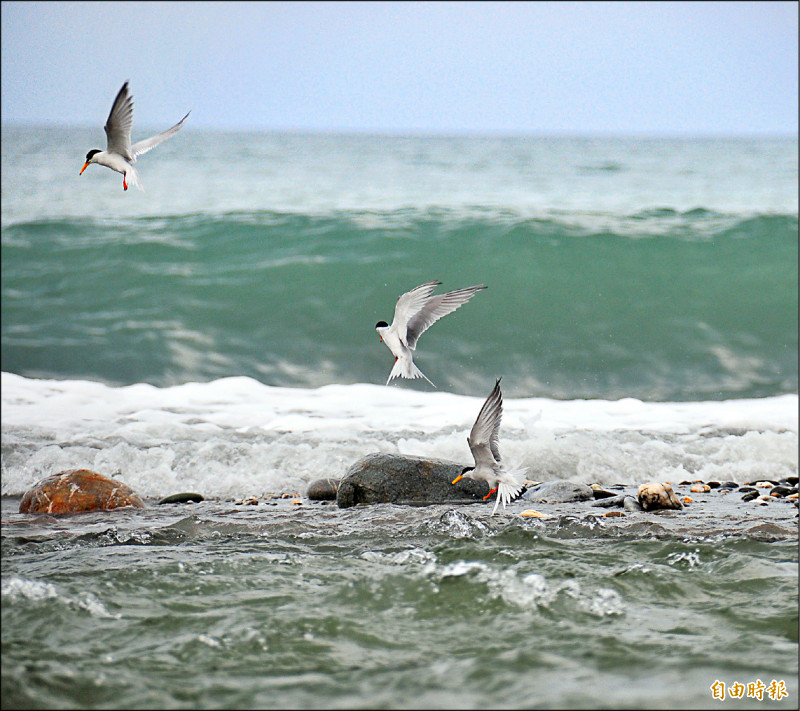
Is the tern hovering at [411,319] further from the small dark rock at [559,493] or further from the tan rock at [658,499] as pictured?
the tan rock at [658,499]

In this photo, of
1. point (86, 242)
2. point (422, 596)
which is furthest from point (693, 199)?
point (422, 596)

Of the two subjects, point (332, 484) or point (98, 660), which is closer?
point (98, 660)

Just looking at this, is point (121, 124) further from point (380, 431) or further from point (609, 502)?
point (380, 431)

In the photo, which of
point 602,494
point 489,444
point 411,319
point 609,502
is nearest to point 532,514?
point 609,502

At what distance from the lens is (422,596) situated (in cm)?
316

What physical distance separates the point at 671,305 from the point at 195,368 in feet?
22.3

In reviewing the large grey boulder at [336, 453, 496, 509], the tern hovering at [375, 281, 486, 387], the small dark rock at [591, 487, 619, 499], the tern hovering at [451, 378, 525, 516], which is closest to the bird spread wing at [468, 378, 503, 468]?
the tern hovering at [451, 378, 525, 516]

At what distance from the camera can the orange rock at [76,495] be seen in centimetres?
503

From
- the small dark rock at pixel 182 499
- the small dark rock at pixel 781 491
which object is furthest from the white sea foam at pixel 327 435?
the small dark rock at pixel 781 491

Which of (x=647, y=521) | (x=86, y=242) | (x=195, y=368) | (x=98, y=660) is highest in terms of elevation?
(x=86, y=242)

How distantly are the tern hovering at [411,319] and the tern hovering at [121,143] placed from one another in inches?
55.0

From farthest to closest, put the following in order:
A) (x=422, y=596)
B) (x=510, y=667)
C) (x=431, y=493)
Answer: (x=431, y=493)
(x=422, y=596)
(x=510, y=667)

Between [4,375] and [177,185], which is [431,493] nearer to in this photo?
[4,375]

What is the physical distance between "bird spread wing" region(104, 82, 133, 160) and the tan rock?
11.9 feet
